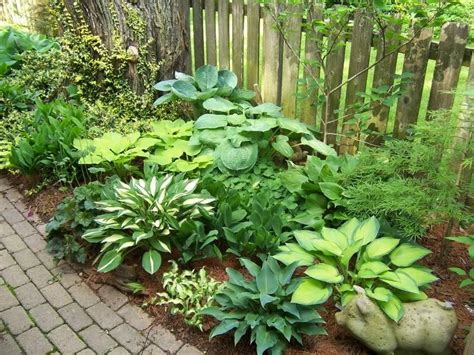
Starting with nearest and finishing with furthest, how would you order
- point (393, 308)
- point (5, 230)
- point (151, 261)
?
1. point (393, 308)
2. point (151, 261)
3. point (5, 230)

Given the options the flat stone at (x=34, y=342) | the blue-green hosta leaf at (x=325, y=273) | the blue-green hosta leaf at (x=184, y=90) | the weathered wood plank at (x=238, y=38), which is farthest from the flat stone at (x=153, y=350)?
the weathered wood plank at (x=238, y=38)

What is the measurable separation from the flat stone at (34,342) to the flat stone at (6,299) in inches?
12.3

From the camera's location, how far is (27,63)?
5.76 m

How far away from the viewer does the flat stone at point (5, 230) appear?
3797 mm

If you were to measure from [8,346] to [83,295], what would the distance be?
547 mm

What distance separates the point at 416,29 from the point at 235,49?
2.15 m

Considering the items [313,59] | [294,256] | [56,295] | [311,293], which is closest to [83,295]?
[56,295]

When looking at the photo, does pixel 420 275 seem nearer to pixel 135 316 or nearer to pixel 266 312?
pixel 266 312

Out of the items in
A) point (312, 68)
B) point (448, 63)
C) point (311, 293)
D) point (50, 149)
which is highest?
point (448, 63)

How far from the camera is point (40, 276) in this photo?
10.9ft

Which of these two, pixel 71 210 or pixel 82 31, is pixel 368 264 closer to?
pixel 71 210

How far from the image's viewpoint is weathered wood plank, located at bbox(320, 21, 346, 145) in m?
4.18

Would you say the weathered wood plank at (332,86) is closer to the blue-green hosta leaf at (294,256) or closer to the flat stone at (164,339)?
the blue-green hosta leaf at (294,256)

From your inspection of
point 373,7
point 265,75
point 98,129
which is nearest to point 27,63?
point 98,129
